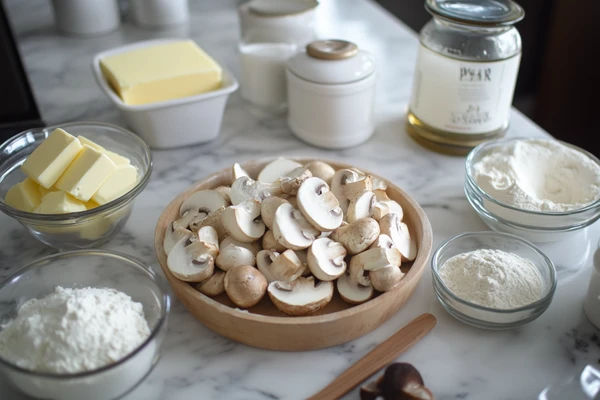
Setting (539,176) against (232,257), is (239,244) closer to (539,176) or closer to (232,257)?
(232,257)

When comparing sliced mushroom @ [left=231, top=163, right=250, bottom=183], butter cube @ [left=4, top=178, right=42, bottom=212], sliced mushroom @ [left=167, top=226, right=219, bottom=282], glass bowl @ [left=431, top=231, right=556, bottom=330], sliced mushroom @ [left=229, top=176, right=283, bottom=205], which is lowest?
glass bowl @ [left=431, top=231, right=556, bottom=330]

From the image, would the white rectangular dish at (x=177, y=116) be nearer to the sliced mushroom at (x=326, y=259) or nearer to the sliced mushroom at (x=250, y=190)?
the sliced mushroom at (x=250, y=190)

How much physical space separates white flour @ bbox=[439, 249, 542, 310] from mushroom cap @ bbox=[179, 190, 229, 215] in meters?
0.38

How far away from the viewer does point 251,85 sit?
4.41 feet

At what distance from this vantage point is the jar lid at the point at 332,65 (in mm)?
1154

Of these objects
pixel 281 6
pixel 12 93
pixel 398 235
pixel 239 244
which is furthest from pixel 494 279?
pixel 12 93

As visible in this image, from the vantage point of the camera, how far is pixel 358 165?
48.2 inches

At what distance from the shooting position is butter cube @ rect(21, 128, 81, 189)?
91 cm

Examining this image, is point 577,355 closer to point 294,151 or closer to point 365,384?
point 365,384

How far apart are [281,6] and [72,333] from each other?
975mm

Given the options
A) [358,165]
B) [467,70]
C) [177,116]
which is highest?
[467,70]

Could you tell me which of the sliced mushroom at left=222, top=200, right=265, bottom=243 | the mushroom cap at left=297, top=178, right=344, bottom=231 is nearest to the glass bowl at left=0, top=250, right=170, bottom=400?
the sliced mushroom at left=222, top=200, right=265, bottom=243

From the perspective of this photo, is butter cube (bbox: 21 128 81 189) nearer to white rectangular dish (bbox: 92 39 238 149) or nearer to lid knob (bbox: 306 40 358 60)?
white rectangular dish (bbox: 92 39 238 149)

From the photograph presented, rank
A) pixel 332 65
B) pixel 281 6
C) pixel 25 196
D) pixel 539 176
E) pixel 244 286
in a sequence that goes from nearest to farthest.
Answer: pixel 244 286 → pixel 25 196 → pixel 539 176 → pixel 332 65 → pixel 281 6
